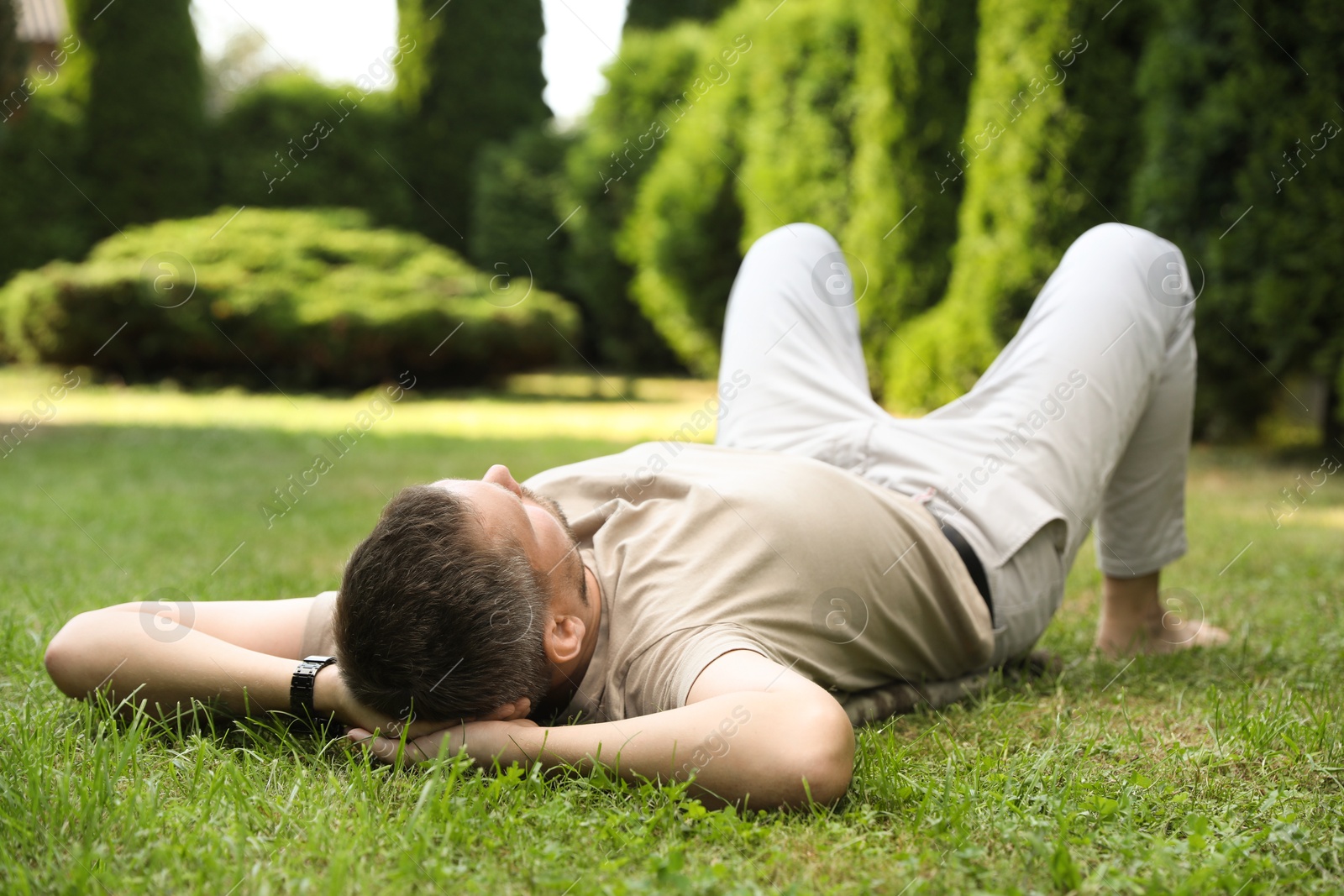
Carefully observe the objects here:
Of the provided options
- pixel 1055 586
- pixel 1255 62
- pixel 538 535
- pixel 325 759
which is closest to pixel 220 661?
pixel 325 759

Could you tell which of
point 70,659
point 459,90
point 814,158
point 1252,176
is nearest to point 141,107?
point 459,90

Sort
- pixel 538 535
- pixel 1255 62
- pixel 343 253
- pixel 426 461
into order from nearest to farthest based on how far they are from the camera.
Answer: pixel 538 535
pixel 1255 62
pixel 426 461
pixel 343 253

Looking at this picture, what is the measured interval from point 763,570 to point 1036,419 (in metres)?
0.90

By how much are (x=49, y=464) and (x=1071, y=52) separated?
6.82 meters

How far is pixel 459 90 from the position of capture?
1420 cm

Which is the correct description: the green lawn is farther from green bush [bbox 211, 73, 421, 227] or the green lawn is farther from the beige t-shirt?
green bush [bbox 211, 73, 421, 227]

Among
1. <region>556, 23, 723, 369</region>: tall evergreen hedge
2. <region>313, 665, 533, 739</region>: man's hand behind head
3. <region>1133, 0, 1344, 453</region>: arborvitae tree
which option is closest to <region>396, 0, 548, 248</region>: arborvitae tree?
<region>556, 23, 723, 369</region>: tall evergreen hedge

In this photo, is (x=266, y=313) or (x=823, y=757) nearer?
(x=823, y=757)

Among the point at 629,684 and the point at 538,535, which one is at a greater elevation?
the point at 538,535

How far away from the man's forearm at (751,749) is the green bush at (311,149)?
12.9 meters

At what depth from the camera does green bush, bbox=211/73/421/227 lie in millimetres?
13484

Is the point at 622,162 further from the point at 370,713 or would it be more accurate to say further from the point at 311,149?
the point at 370,713

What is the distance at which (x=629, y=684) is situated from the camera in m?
1.85

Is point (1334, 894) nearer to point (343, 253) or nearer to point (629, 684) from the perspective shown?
point (629, 684)
